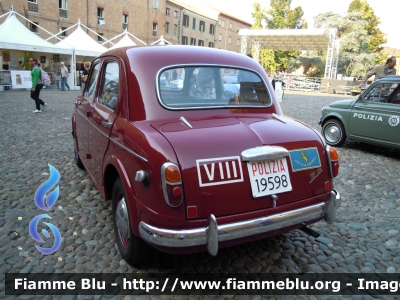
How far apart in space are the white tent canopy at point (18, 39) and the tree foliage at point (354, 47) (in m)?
35.3

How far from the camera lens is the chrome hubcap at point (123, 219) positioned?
277 centimetres

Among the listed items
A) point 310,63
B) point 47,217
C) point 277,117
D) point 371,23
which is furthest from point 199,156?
point 371,23

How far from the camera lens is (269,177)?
2564 mm

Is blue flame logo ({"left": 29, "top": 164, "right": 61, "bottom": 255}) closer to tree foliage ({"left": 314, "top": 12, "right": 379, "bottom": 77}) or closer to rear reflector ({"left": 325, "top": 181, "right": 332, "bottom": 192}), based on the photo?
rear reflector ({"left": 325, "top": 181, "right": 332, "bottom": 192})

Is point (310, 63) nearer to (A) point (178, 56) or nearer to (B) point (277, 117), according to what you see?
(B) point (277, 117)

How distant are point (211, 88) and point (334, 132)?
5.34 m

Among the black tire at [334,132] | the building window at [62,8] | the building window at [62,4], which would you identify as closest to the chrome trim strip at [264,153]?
the black tire at [334,132]

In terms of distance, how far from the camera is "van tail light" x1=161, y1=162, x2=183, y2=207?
228 centimetres

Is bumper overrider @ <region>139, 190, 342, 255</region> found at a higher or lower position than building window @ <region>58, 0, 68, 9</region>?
lower

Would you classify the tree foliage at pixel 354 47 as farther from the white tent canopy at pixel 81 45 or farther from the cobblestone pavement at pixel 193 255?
the cobblestone pavement at pixel 193 255

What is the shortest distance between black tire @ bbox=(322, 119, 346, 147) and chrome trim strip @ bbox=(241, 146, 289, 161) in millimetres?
5611

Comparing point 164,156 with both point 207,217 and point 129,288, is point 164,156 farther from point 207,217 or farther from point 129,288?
point 129,288

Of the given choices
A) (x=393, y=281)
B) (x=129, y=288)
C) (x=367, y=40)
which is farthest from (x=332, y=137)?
(x=367, y=40)

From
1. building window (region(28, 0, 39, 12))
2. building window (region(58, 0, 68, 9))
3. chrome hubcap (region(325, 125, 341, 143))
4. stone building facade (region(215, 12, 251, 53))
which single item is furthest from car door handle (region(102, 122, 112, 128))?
stone building facade (region(215, 12, 251, 53))
